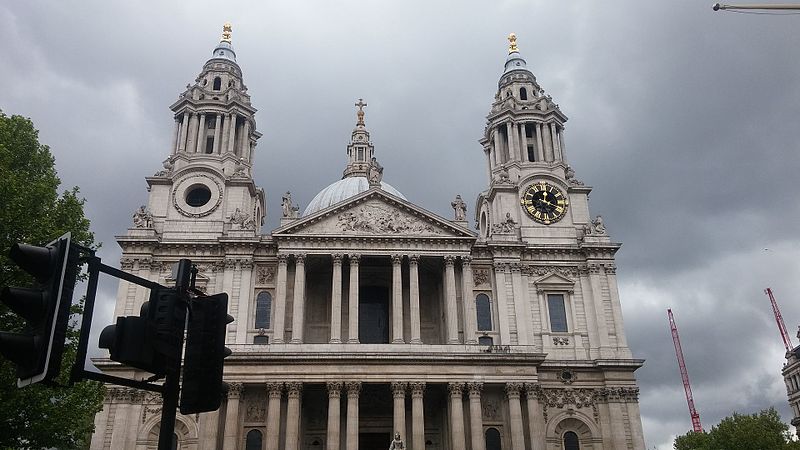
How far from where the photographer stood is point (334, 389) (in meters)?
38.0

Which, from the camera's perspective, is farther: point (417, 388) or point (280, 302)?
point (280, 302)

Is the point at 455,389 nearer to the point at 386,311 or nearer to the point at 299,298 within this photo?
the point at 386,311

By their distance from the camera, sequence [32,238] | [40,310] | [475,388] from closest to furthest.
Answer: [40,310]
[32,238]
[475,388]

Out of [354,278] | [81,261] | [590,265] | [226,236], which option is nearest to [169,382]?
[81,261]

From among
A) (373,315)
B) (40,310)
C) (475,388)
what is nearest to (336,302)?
(373,315)

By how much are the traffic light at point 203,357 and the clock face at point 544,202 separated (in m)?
43.8

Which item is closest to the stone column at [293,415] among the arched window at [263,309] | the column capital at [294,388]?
the column capital at [294,388]

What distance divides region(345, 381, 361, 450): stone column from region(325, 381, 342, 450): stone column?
0.58m

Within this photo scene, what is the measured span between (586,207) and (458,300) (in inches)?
504

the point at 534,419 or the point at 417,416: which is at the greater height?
the point at 417,416

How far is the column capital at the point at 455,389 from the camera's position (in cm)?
3847

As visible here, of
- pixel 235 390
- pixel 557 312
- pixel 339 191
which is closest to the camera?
pixel 235 390

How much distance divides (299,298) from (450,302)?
31.3 feet

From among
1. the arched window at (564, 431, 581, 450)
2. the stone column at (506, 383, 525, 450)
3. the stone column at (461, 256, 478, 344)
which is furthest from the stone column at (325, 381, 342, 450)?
the arched window at (564, 431, 581, 450)
